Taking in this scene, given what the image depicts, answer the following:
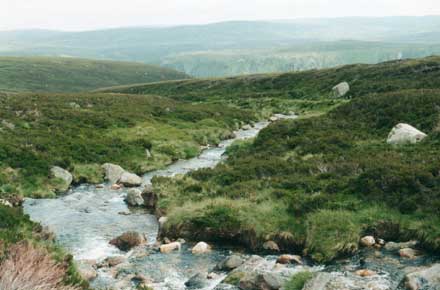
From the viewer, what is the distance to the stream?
13008mm

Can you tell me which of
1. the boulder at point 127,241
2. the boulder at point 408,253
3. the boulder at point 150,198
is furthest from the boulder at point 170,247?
the boulder at point 408,253

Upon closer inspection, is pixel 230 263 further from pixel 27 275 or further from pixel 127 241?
pixel 27 275

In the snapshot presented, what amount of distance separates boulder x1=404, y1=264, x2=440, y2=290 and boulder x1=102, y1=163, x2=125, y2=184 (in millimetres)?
17795

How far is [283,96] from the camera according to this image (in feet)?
238

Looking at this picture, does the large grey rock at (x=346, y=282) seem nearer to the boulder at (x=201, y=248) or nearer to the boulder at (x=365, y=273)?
the boulder at (x=365, y=273)

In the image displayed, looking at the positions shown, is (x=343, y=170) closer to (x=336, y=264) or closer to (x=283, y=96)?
(x=336, y=264)

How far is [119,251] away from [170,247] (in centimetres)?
173

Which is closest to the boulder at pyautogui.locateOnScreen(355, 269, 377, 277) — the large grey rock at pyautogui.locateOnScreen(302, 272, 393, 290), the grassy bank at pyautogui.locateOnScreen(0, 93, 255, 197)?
the large grey rock at pyautogui.locateOnScreen(302, 272, 393, 290)

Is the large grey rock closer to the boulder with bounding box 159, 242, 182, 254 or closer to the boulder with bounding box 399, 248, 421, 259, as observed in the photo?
the boulder with bounding box 399, 248, 421, 259

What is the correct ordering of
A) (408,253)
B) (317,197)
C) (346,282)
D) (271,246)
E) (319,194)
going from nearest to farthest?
(346,282) < (408,253) < (271,246) < (317,197) < (319,194)

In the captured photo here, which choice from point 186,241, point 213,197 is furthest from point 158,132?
point 186,241

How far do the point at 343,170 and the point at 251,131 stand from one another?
25516mm

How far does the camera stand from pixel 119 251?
15.8 meters

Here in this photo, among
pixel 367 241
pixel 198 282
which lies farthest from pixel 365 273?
pixel 198 282
